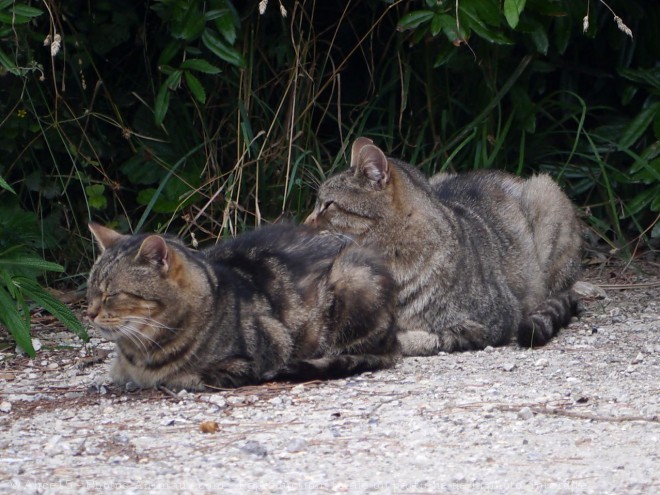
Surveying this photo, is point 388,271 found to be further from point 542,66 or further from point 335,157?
point 542,66

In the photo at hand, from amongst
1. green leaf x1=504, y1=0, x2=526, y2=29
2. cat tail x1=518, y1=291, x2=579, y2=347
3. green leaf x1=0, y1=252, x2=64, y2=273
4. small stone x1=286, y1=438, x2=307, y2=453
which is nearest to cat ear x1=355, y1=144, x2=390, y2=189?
green leaf x1=504, y1=0, x2=526, y2=29

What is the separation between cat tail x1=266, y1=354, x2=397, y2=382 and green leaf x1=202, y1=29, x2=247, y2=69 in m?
2.26

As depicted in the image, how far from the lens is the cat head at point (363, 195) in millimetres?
6797

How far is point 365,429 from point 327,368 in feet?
3.41

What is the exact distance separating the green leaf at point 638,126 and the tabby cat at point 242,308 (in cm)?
291

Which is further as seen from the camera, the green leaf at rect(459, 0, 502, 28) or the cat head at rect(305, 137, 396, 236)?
the green leaf at rect(459, 0, 502, 28)

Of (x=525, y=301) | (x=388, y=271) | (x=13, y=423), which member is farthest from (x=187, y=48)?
(x=13, y=423)

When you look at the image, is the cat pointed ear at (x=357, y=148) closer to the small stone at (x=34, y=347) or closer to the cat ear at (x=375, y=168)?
the cat ear at (x=375, y=168)

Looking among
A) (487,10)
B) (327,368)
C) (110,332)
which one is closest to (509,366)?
(327,368)

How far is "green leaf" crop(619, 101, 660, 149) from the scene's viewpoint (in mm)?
8375

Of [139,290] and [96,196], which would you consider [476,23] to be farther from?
[96,196]

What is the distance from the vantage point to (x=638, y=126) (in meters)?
8.40

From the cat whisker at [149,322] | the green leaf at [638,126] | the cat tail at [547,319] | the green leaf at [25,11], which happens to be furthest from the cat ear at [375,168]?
the green leaf at [638,126]

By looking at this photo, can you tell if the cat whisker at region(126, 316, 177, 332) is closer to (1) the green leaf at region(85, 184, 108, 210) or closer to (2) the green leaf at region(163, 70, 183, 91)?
(2) the green leaf at region(163, 70, 183, 91)
